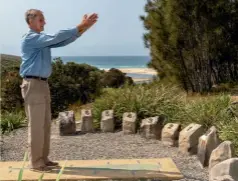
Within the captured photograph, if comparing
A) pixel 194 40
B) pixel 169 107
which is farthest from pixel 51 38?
pixel 194 40

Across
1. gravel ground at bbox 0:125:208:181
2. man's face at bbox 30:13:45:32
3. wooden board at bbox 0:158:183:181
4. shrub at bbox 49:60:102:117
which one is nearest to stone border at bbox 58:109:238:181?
gravel ground at bbox 0:125:208:181

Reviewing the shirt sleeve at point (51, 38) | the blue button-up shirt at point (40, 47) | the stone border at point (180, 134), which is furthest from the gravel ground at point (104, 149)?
the shirt sleeve at point (51, 38)

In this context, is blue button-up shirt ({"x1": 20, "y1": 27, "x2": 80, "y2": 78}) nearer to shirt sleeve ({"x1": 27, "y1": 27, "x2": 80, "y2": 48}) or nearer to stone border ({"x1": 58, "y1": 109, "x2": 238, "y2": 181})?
shirt sleeve ({"x1": 27, "y1": 27, "x2": 80, "y2": 48})

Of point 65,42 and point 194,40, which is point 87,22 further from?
point 194,40

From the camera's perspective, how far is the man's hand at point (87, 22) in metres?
4.93

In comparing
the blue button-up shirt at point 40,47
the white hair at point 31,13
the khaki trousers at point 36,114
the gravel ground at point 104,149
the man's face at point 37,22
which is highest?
the white hair at point 31,13

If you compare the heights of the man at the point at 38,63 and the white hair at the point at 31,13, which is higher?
the white hair at the point at 31,13

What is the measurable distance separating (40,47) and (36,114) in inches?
26.8

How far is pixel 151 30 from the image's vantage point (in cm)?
1577

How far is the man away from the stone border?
1.79 metres

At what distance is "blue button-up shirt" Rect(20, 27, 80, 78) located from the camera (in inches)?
193

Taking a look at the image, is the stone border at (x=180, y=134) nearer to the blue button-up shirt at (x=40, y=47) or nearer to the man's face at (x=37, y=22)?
the blue button-up shirt at (x=40, y=47)

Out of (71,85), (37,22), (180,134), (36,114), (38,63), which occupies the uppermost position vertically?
(37,22)

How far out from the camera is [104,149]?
7.06 metres
